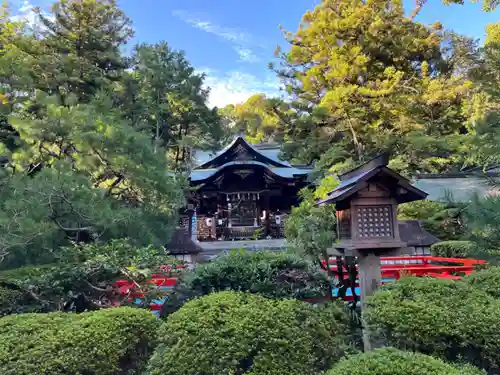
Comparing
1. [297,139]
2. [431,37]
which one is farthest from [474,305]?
[431,37]

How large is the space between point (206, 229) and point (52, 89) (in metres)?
9.07

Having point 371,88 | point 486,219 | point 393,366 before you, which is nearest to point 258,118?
point 371,88

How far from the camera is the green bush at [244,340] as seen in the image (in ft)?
9.16

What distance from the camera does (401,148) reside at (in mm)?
17344

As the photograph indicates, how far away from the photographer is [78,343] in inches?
117

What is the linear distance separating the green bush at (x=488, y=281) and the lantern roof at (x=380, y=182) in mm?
1200

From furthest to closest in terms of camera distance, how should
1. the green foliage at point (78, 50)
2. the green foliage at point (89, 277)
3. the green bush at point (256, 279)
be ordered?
the green foliage at point (78, 50)
the green foliage at point (89, 277)
the green bush at point (256, 279)

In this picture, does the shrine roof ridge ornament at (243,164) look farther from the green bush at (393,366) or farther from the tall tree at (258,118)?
the green bush at (393,366)

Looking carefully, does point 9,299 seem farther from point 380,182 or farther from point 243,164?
point 243,164

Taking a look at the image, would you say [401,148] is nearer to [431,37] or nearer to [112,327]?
[431,37]

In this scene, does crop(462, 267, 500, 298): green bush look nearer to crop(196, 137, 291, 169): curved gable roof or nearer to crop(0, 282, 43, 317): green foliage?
crop(0, 282, 43, 317): green foliage

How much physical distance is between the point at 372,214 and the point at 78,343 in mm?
3687

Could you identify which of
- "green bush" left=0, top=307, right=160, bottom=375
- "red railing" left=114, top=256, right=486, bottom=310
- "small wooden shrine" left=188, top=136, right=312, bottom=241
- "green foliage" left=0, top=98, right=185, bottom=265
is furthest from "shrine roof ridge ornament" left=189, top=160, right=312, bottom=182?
"green bush" left=0, top=307, right=160, bottom=375

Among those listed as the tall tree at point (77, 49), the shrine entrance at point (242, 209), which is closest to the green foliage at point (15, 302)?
the tall tree at point (77, 49)
